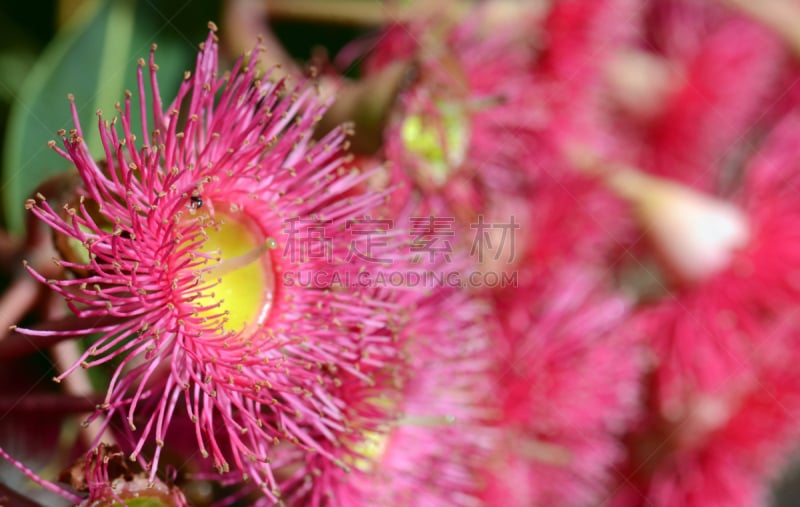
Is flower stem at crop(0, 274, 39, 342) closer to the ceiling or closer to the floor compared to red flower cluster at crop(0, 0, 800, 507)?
closer to the floor

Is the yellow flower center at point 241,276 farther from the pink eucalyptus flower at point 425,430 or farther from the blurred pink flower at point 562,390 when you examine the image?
the blurred pink flower at point 562,390

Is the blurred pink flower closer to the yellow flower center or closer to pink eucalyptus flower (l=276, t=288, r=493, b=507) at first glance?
pink eucalyptus flower (l=276, t=288, r=493, b=507)

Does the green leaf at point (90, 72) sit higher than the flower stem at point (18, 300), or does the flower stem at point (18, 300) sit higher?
the green leaf at point (90, 72)

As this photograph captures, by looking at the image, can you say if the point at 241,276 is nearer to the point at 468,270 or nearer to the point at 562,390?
the point at 468,270

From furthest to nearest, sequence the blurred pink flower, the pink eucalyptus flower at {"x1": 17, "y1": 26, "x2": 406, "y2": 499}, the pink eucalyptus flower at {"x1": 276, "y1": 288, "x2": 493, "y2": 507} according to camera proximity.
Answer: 1. the blurred pink flower
2. the pink eucalyptus flower at {"x1": 276, "y1": 288, "x2": 493, "y2": 507}
3. the pink eucalyptus flower at {"x1": 17, "y1": 26, "x2": 406, "y2": 499}

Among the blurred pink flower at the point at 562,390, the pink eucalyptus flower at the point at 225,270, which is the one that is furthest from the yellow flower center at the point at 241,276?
the blurred pink flower at the point at 562,390

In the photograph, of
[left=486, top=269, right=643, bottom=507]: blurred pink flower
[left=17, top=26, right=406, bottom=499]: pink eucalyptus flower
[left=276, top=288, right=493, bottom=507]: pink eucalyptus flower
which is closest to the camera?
[left=17, top=26, right=406, bottom=499]: pink eucalyptus flower

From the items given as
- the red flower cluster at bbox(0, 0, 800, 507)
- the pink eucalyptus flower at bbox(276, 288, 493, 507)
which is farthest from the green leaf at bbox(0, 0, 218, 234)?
the pink eucalyptus flower at bbox(276, 288, 493, 507)
